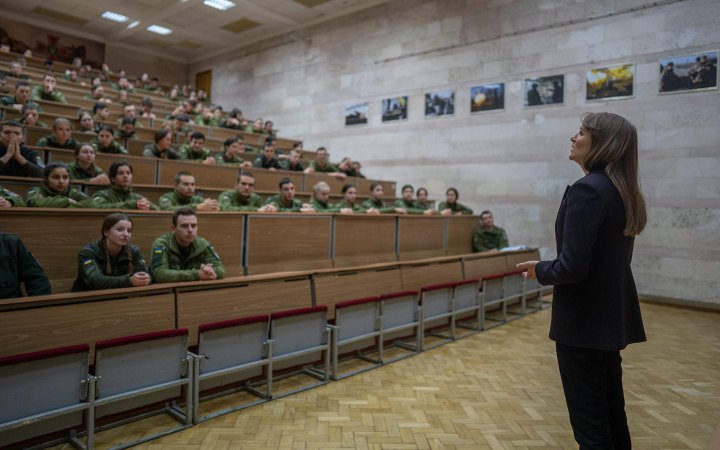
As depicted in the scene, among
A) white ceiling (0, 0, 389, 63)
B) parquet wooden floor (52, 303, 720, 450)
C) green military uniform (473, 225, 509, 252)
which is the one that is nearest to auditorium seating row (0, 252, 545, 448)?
parquet wooden floor (52, 303, 720, 450)

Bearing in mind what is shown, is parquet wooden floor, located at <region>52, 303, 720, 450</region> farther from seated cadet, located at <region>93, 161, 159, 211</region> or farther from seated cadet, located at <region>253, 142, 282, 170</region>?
seated cadet, located at <region>253, 142, 282, 170</region>

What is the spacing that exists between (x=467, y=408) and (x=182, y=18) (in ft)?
34.7

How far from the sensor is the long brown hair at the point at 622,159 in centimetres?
130

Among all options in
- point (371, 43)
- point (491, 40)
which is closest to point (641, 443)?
point (491, 40)

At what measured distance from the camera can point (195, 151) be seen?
5.57m

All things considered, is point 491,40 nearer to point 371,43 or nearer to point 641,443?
point 371,43

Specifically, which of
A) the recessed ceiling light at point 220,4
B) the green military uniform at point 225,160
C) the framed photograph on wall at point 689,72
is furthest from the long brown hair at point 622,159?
the recessed ceiling light at point 220,4

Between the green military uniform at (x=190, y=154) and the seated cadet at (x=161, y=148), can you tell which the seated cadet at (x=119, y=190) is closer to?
the seated cadet at (x=161, y=148)

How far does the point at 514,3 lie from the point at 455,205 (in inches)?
128

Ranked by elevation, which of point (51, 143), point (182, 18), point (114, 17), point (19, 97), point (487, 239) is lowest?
point (487, 239)

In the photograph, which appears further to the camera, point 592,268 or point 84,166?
point 84,166

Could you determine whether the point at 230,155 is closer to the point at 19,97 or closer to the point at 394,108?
the point at 19,97

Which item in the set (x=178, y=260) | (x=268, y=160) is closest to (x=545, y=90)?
(x=268, y=160)

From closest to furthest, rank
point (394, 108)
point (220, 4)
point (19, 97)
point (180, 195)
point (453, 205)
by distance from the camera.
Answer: point (180, 195), point (19, 97), point (453, 205), point (394, 108), point (220, 4)
